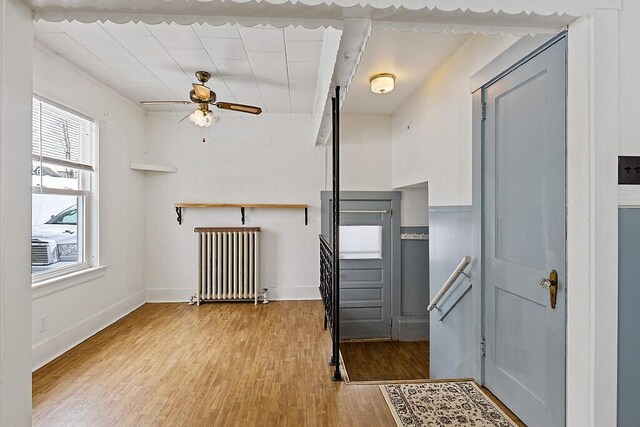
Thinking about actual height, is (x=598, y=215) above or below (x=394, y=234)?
above

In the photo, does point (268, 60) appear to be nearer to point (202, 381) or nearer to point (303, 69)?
point (303, 69)

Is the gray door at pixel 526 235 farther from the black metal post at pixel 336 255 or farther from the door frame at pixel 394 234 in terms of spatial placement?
the door frame at pixel 394 234

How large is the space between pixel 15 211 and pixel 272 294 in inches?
151

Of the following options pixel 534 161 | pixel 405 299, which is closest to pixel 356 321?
pixel 405 299

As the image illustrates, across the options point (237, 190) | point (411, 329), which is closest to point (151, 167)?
point (237, 190)

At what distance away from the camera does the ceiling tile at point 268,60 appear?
304 centimetres

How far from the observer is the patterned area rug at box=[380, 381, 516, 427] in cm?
200

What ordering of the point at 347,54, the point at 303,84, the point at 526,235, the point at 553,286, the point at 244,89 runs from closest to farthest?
the point at 553,286
the point at 347,54
the point at 526,235
the point at 303,84
the point at 244,89

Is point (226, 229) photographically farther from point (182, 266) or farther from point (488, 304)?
point (488, 304)

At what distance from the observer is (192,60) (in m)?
3.17

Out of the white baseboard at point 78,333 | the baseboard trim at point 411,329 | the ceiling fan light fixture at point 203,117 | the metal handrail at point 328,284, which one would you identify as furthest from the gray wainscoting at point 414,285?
the white baseboard at point 78,333

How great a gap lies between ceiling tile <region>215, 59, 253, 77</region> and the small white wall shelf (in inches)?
67.7

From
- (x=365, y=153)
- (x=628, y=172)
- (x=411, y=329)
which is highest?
(x=365, y=153)

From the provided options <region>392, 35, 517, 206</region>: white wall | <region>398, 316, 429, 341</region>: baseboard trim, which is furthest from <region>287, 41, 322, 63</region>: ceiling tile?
<region>398, 316, 429, 341</region>: baseboard trim
